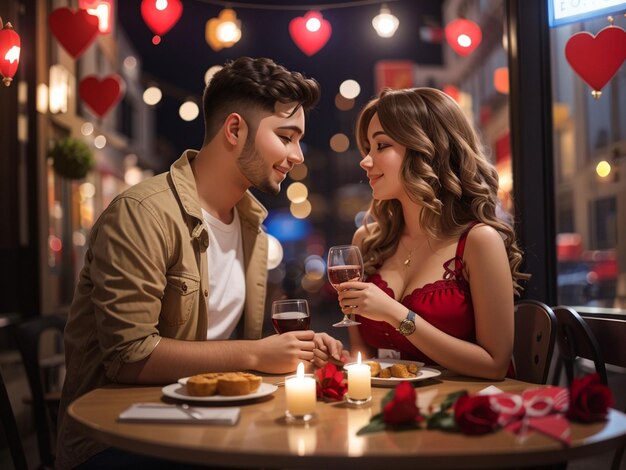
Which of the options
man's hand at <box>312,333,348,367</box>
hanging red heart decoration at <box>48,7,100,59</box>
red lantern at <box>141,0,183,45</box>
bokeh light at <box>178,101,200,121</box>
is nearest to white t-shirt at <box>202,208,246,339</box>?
man's hand at <box>312,333,348,367</box>

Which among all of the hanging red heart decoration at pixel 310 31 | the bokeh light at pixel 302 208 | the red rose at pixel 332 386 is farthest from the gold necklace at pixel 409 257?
the bokeh light at pixel 302 208

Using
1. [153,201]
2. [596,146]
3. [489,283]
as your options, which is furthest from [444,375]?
[596,146]

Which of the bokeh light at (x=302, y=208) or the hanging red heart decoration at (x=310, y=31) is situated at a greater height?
the bokeh light at (x=302, y=208)

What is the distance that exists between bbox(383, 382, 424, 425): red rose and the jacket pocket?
1082 mm

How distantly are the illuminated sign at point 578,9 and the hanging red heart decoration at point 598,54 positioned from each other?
9 cm

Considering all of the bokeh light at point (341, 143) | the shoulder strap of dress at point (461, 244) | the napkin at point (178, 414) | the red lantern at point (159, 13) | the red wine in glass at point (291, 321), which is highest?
the bokeh light at point (341, 143)

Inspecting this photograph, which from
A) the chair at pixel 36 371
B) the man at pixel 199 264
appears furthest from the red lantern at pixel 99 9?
the man at pixel 199 264

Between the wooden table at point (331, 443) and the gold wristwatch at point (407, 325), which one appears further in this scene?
the gold wristwatch at point (407, 325)

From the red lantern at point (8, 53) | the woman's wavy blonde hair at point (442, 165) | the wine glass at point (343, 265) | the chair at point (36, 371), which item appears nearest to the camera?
the wine glass at point (343, 265)

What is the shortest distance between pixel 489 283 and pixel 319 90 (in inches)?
40.7

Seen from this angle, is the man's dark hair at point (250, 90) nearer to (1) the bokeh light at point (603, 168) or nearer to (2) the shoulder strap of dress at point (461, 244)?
(2) the shoulder strap of dress at point (461, 244)

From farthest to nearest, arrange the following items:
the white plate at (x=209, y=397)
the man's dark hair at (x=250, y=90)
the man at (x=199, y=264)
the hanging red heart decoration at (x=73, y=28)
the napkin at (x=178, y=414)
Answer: the hanging red heart decoration at (x=73, y=28) → the man's dark hair at (x=250, y=90) → the man at (x=199, y=264) → the white plate at (x=209, y=397) → the napkin at (x=178, y=414)

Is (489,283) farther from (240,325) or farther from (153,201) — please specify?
(153,201)

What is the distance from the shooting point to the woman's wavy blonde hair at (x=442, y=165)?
2.77 metres
